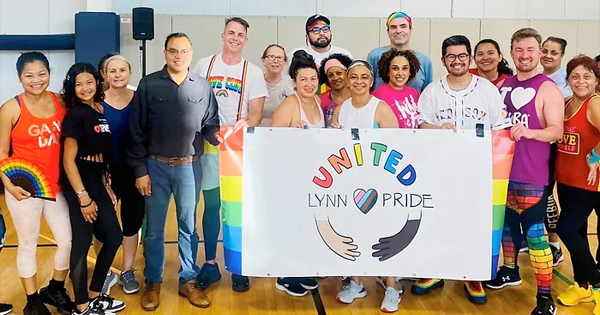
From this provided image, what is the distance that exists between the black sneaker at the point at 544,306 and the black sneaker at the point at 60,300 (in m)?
2.40

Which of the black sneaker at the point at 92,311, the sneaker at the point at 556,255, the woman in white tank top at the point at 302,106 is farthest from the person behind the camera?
the sneaker at the point at 556,255

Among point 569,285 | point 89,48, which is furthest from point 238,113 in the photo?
point 89,48

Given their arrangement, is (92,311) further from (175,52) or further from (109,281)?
(175,52)

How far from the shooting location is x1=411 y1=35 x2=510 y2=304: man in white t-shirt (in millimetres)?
3061

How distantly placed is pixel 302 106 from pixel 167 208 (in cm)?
92

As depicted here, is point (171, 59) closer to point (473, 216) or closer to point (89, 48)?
point (473, 216)

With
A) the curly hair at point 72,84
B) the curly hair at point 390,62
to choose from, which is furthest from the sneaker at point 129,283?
the curly hair at point 390,62

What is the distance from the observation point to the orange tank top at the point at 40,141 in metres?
2.79

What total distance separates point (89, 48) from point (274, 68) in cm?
407

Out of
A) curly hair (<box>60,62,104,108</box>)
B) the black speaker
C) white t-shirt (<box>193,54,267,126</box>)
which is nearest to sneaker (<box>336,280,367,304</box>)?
white t-shirt (<box>193,54,267,126</box>)

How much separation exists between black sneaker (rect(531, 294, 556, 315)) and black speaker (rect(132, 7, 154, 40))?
5.29m

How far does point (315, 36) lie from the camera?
12.7ft

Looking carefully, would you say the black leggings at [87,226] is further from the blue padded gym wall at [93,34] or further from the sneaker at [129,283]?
the blue padded gym wall at [93,34]

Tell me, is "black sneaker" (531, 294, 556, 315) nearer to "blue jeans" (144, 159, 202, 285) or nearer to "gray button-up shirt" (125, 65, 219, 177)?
"blue jeans" (144, 159, 202, 285)
